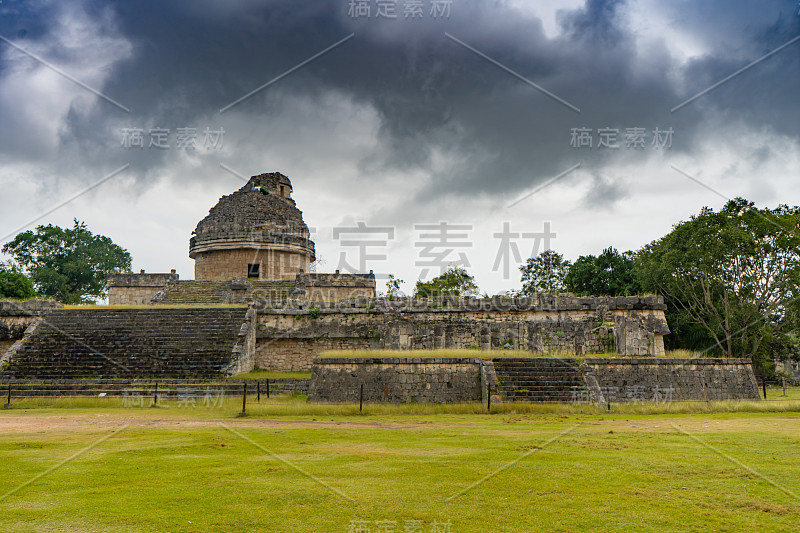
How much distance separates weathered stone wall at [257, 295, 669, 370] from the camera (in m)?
20.5

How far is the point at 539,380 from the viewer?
1670 centimetres

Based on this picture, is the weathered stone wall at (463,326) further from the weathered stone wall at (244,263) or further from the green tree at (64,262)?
the green tree at (64,262)

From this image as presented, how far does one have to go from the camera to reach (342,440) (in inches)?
404

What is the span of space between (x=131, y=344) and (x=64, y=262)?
107 ft

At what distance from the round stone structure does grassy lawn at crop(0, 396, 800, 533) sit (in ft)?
62.6

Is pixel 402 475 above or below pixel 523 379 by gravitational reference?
below

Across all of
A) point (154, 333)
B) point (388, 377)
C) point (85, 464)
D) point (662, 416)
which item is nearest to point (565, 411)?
point (662, 416)

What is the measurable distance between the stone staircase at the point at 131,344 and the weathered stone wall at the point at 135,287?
692 centimetres

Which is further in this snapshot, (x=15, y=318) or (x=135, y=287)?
(x=135, y=287)

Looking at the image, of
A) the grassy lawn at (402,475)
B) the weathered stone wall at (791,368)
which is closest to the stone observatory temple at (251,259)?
the grassy lawn at (402,475)

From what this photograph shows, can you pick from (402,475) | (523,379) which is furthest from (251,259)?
(402,475)

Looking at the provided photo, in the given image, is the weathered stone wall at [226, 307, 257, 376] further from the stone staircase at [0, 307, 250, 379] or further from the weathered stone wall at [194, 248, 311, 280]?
the weathered stone wall at [194, 248, 311, 280]

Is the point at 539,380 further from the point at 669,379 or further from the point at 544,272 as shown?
the point at 544,272

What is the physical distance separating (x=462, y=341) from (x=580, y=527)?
1588 cm
